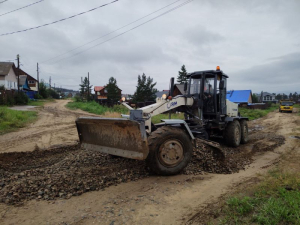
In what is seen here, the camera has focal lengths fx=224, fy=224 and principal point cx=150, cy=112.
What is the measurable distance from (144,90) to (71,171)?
3162cm

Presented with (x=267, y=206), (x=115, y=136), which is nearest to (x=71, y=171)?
(x=115, y=136)

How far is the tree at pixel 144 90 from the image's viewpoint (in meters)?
36.4

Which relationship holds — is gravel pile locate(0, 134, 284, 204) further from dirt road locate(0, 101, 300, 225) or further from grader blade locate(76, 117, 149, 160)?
grader blade locate(76, 117, 149, 160)

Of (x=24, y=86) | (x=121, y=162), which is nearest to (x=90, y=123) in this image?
(x=121, y=162)

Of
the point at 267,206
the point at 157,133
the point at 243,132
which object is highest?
the point at 157,133

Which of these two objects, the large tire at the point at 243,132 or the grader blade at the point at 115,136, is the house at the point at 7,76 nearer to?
the grader blade at the point at 115,136

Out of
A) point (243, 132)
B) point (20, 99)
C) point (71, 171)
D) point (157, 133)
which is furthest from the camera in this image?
point (20, 99)

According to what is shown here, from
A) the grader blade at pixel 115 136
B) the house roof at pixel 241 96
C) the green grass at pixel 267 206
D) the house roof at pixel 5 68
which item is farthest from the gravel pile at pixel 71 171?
the house roof at pixel 241 96

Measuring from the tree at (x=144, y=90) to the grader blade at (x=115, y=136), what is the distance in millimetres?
30221

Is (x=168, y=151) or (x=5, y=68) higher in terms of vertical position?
(x=5, y=68)

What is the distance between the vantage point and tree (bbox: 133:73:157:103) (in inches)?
1432

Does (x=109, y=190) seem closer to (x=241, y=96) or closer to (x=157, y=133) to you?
(x=157, y=133)

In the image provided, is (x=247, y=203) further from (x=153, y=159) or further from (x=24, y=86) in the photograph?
(x=24, y=86)

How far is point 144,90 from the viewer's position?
3638 cm
